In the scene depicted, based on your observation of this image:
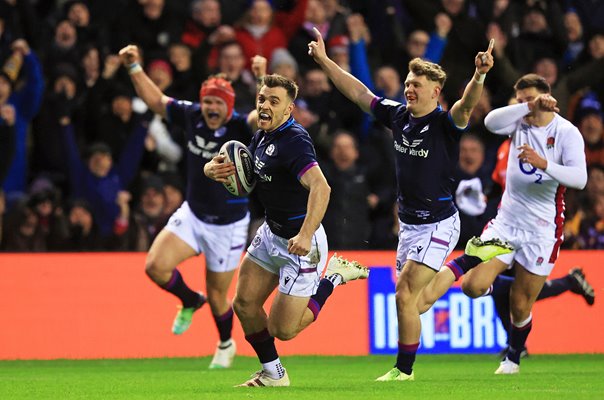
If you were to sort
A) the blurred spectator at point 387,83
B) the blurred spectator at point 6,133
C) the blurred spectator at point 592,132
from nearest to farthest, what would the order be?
the blurred spectator at point 6,133, the blurred spectator at point 387,83, the blurred spectator at point 592,132

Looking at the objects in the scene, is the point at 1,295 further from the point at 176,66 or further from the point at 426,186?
the point at 426,186

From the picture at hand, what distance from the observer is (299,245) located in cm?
932

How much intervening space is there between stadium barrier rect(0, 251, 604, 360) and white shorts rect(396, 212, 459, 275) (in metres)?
3.76

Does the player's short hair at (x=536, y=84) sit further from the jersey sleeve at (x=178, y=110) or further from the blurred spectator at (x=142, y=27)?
the blurred spectator at (x=142, y=27)

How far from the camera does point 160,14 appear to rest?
1730 cm

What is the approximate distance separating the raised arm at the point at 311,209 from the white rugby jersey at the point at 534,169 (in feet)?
9.15

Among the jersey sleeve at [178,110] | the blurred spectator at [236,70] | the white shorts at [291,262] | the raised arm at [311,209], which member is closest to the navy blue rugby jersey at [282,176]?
the white shorts at [291,262]

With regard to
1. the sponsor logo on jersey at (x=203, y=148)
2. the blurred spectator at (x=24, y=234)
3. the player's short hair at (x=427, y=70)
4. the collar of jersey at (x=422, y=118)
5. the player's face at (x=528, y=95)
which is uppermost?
the player's short hair at (x=427, y=70)

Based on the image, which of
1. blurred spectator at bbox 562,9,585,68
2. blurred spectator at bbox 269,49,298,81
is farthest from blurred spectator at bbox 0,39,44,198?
blurred spectator at bbox 562,9,585,68

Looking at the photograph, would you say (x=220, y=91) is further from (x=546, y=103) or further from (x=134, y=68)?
(x=546, y=103)

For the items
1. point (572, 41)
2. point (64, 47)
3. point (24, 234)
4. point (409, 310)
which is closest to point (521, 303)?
point (409, 310)

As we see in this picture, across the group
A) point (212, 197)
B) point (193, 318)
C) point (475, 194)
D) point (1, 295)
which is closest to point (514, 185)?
point (475, 194)

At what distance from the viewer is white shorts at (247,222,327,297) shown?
10.1 metres

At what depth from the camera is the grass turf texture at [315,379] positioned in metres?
9.42
